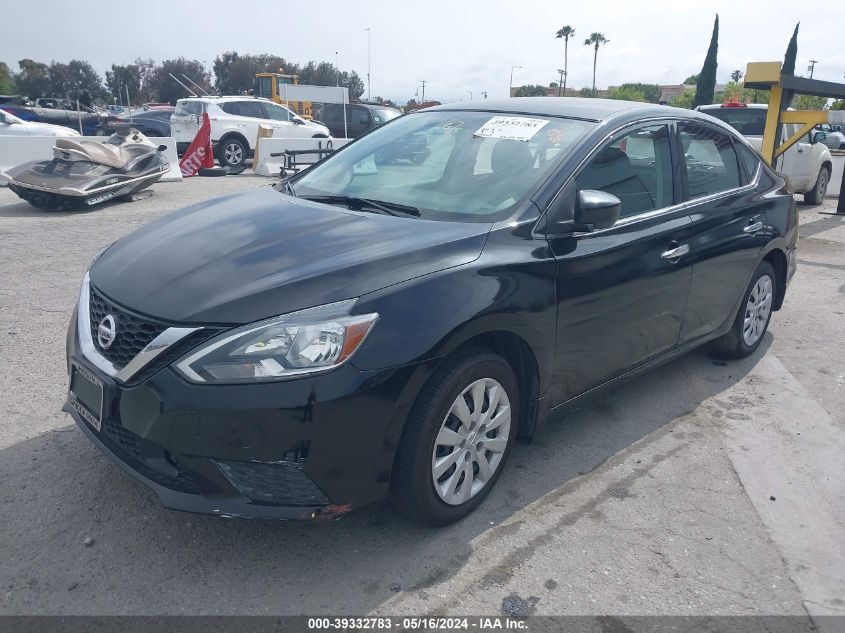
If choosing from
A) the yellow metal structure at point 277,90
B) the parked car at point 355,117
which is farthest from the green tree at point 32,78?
the parked car at point 355,117

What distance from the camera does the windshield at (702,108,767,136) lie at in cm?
1200

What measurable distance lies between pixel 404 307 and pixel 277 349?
494mm

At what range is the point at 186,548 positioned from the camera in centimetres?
278

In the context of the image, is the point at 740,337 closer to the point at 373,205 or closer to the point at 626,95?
the point at 373,205

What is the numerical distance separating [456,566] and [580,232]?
5.34 ft

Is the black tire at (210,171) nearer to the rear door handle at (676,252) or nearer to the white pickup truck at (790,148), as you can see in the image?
the white pickup truck at (790,148)

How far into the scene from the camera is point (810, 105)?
171 ft

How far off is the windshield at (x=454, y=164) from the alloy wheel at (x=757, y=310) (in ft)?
7.18

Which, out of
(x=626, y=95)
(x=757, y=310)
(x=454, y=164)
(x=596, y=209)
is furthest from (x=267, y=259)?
(x=626, y=95)

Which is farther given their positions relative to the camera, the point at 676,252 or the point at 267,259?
the point at 676,252

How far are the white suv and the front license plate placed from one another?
14714 millimetres

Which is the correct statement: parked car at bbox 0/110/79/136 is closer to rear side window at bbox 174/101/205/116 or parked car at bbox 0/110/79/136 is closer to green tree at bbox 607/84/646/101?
rear side window at bbox 174/101/205/116

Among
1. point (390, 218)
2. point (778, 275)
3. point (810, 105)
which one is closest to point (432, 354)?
point (390, 218)

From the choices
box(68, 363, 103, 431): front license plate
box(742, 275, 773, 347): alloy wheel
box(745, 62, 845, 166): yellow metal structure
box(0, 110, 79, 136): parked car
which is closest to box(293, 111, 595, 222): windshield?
box(68, 363, 103, 431): front license plate
